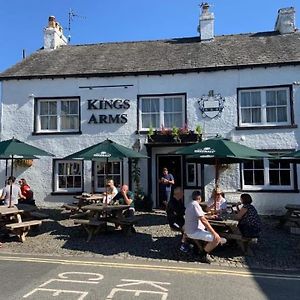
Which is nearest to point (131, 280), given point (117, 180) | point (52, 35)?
point (117, 180)

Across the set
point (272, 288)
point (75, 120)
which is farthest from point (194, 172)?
point (272, 288)

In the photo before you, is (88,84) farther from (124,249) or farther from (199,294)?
(199,294)

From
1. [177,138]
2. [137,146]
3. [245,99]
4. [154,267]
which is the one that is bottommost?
[154,267]

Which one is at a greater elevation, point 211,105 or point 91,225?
point 211,105

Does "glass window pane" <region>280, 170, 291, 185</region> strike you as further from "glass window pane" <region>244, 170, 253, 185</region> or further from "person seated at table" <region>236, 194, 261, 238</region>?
"person seated at table" <region>236, 194, 261, 238</region>

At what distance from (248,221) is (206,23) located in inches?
475

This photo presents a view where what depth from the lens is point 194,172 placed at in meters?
14.9

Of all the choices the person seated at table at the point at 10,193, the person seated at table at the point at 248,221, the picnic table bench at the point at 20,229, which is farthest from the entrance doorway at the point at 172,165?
the person seated at table at the point at 248,221

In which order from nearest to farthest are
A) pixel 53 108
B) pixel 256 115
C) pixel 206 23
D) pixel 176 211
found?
pixel 176 211
pixel 256 115
pixel 53 108
pixel 206 23

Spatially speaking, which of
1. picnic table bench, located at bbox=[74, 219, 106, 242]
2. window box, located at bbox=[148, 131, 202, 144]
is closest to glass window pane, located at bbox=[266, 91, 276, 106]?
window box, located at bbox=[148, 131, 202, 144]

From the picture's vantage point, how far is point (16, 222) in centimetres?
986

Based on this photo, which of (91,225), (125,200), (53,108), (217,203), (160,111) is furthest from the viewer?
(53,108)

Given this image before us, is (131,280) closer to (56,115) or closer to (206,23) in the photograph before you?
(56,115)

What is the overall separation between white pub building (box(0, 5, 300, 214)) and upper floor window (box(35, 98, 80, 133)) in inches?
1.7
